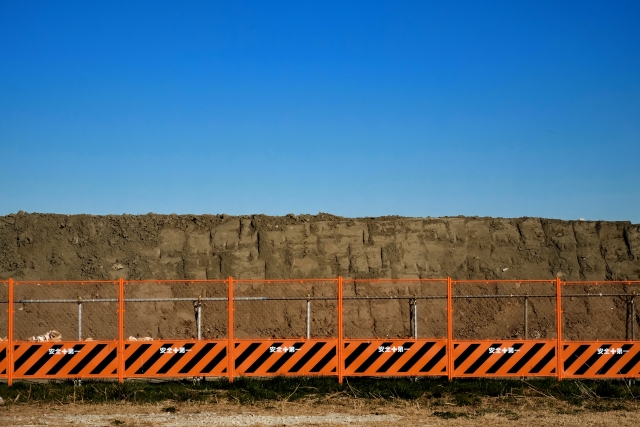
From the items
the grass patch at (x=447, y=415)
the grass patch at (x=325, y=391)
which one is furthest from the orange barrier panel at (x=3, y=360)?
the grass patch at (x=447, y=415)

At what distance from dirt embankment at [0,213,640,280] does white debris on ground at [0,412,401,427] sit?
750 inches

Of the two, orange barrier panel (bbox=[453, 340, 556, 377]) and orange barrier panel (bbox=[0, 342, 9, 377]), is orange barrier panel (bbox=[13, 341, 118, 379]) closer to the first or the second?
orange barrier panel (bbox=[0, 342, 9, 377])

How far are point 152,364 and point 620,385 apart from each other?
9961 mm

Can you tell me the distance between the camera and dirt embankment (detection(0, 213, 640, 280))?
32.6 metres

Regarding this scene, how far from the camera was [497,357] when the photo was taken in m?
16.2

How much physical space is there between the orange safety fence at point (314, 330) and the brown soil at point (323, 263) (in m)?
0.09

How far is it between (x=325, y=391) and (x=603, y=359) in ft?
20.1

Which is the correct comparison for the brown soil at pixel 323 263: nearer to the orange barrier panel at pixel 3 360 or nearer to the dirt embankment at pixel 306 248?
the dirt embankment at pixel 306 248

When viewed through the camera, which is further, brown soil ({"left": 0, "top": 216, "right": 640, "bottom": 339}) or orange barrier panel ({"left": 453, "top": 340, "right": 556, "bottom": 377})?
brown soil ({"left": 0, "top": 216, "right": 640, "bottom": 339})

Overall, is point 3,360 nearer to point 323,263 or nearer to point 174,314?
point 174,314

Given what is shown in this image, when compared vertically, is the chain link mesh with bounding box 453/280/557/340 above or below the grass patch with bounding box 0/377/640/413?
above

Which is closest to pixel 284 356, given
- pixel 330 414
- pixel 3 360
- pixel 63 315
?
pixel 330 414

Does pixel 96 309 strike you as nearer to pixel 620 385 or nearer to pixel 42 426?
pixel 42 426

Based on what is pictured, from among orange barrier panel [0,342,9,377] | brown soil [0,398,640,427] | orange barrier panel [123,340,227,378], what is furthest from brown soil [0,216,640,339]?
brown soil [0,398,640,427]
